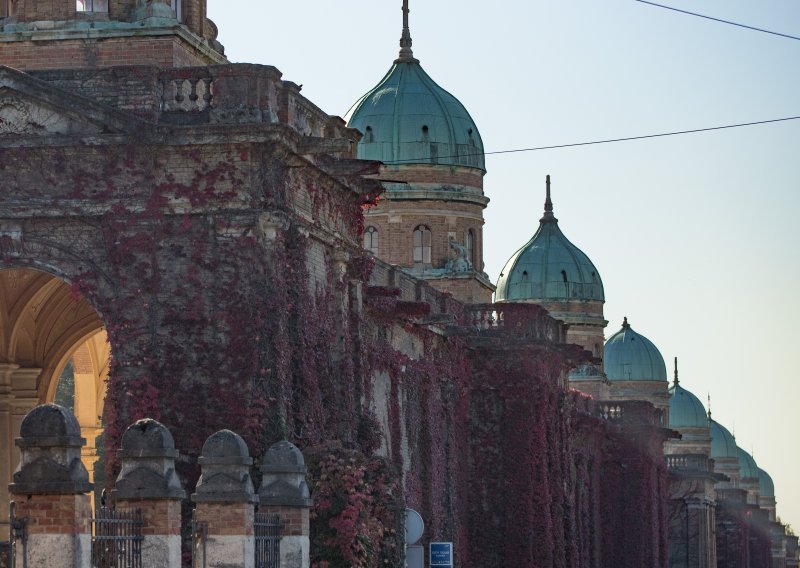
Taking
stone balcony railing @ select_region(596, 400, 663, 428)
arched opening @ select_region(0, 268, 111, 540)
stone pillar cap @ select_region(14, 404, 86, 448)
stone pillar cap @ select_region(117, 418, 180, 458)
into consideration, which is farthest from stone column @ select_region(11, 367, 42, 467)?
stone balcony railing @ select_region(596, 400, 663, 428)

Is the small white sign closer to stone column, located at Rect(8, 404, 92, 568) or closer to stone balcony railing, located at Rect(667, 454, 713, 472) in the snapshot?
stone column, located at Rect(8, 404, 92, 568)

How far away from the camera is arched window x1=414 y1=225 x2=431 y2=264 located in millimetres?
71562

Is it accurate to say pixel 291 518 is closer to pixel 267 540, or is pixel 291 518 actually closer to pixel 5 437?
pixel 267 540

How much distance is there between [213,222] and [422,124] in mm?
36153

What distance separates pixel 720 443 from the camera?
489ft

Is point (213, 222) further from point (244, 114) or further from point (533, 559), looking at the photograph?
point (533, 559)

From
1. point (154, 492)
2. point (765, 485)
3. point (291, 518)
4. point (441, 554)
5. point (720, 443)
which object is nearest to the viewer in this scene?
point (154, 492)

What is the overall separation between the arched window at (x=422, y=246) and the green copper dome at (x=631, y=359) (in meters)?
41.0

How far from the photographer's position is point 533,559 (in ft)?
192

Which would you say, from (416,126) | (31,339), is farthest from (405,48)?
(31,339)

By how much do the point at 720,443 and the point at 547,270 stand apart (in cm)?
5767

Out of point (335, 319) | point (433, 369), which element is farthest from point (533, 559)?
point (335, 319)

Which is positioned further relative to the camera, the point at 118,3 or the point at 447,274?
the point at 447,274

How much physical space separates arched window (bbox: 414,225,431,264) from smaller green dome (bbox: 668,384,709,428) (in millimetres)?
57976
